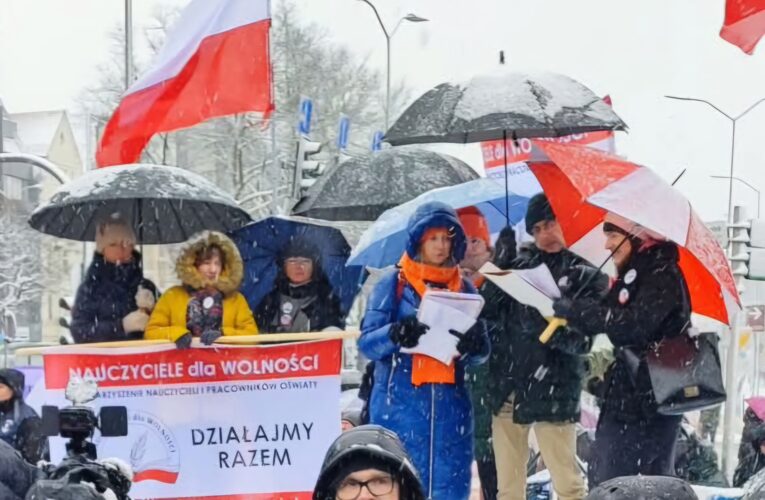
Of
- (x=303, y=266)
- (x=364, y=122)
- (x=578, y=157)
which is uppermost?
(x=364, y=122)

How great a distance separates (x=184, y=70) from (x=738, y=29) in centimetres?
327

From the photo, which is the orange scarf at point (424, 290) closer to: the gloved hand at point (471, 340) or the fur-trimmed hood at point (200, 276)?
the gloved hand at point (471, 340)

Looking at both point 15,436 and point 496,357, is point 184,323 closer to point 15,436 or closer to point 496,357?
point 15,436

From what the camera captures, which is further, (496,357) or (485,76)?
(485,76)

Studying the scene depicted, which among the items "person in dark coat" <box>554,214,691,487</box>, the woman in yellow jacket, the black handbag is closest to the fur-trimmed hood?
the woman in yellow jacket

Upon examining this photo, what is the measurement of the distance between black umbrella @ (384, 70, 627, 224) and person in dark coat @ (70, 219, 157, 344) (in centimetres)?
162

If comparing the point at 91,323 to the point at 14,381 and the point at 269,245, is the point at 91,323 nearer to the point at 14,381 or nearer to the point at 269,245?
the point at 14,381

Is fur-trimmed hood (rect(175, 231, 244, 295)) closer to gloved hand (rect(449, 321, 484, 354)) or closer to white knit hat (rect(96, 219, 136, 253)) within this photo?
white knit hat (rect(96, 219, 136, 253))

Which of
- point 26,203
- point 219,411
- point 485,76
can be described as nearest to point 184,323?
point 219,411

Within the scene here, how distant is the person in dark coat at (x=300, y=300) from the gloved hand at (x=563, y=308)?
1.97 meters

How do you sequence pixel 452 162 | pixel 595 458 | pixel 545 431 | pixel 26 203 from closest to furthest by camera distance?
pixel 595 458 → pixel 545 431 → pixel 452 162 → pixel 26 203

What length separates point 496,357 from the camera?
614 centimetres

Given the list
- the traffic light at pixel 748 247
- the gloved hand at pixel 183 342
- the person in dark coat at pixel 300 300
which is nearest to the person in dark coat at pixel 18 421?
the gloved hand at pixel 183 342

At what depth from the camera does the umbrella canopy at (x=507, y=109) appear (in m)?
6.31
